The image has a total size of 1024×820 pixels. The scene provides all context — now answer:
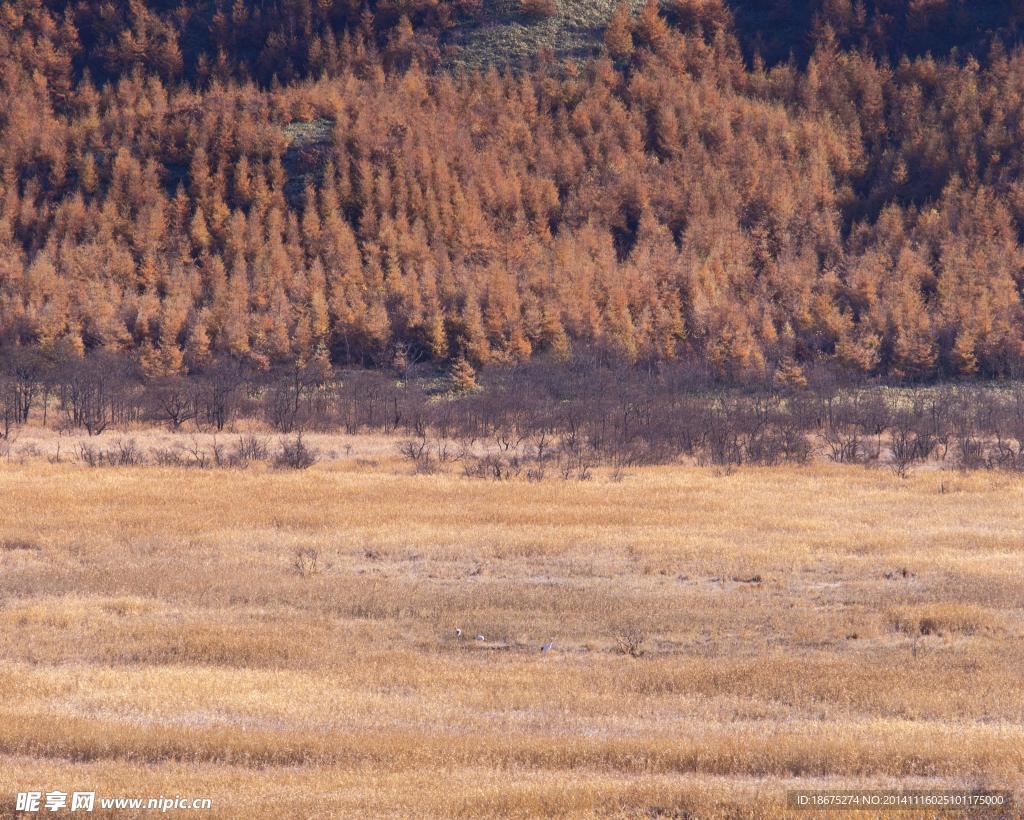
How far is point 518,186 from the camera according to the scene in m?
104

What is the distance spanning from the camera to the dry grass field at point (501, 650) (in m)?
10.2

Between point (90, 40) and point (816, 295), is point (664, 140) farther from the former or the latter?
point (90, 40)

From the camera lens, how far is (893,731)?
11.6m

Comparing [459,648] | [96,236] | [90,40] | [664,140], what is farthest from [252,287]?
[459,648]

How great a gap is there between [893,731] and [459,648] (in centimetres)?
671

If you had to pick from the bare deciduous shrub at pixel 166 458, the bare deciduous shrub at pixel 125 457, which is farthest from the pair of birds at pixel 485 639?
the bare deciduous shrub at pixel 125 457

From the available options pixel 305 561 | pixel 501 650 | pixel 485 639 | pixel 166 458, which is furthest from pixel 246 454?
pixel 501 650

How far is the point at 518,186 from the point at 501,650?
299 feet

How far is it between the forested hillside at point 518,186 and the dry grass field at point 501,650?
50.7 meters

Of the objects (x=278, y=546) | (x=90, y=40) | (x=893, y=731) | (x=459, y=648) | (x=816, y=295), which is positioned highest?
(x=90, y=40)

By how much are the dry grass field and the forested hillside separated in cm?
5066

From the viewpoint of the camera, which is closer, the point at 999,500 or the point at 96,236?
the point at 999,500

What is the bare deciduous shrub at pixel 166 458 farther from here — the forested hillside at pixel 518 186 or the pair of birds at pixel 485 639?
the forested hillside at pixel 518 186

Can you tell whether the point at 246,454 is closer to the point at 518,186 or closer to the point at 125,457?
the point at 125,457
